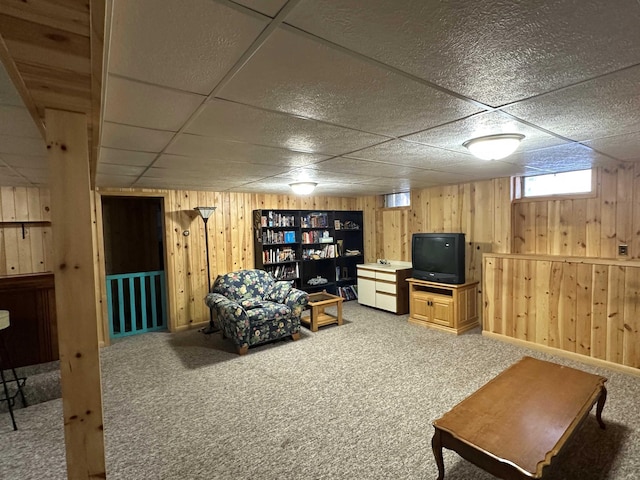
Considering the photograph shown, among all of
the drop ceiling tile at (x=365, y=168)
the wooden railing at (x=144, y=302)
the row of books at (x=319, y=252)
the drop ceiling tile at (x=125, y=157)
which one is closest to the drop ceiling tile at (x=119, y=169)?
the drop ceiling tile at (x=125, y=157)

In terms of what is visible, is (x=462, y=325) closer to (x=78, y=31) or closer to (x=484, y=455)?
(x=484, y=455)

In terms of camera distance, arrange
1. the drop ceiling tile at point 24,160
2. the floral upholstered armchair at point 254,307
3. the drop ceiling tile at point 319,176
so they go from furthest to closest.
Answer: the floral upholstered armchair at point 254,307 < the drop ceiling tile at point 319,176 < the drop ceiling tile at point 24,160

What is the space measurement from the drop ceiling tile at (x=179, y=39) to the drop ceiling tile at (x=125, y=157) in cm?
137

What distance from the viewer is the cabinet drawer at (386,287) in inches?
213

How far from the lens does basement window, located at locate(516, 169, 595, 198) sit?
12.5 ft

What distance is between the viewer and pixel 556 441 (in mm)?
1695

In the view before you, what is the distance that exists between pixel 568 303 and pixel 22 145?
515cm

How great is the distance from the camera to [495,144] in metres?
2.14

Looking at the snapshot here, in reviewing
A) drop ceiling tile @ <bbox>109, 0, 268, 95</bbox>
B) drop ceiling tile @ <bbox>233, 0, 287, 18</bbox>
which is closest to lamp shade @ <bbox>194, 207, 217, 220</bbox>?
drop ceiling tile @ <bbox>109, 0, 268, 95</bbox>

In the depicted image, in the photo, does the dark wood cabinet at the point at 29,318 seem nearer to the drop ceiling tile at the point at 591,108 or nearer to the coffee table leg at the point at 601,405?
the drop ceiling tile at the point at 591,108

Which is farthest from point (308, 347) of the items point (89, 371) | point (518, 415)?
point (89, 371)

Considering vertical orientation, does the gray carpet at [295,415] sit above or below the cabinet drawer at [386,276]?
below

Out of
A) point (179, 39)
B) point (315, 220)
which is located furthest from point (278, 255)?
point (179, 39)

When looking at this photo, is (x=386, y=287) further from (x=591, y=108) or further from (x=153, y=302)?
(x=591, y=108)
